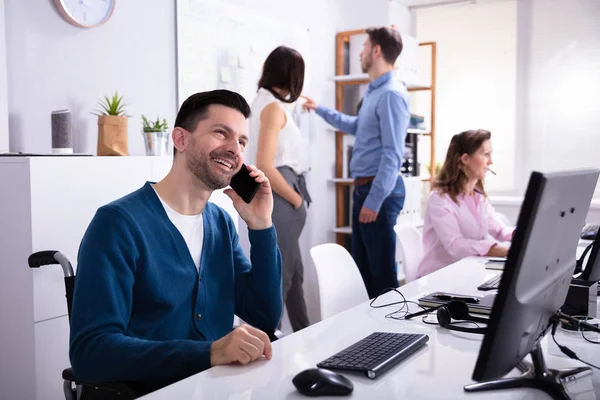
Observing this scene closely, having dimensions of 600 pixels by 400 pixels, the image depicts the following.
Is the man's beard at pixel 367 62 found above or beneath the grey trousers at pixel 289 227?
above

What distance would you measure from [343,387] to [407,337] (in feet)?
1.31

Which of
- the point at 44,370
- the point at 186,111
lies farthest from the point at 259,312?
the point at 44,370

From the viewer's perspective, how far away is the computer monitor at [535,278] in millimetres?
1017

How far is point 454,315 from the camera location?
1.82 m

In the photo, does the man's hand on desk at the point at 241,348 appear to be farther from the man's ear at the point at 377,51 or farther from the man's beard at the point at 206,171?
the man's ear at the point at 377,51

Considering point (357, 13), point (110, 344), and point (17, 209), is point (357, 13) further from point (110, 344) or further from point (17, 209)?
point (110, 344)

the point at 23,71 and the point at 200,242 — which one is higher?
the point at 23,71

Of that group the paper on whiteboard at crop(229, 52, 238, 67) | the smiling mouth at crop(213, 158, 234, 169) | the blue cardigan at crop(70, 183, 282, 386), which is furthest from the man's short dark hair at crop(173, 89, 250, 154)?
the paper on whiteboard at crop(229, 52, 238, 67)

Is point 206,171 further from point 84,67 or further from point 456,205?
point 456,205

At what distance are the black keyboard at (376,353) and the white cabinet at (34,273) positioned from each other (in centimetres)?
132

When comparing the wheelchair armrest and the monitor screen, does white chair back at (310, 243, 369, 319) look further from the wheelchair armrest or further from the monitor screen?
the monitor screen

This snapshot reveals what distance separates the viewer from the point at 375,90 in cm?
380

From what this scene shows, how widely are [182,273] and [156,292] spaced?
0.29 ft

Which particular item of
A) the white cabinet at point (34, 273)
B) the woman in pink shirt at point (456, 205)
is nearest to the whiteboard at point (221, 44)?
the white cabinet at point (34, 273)
